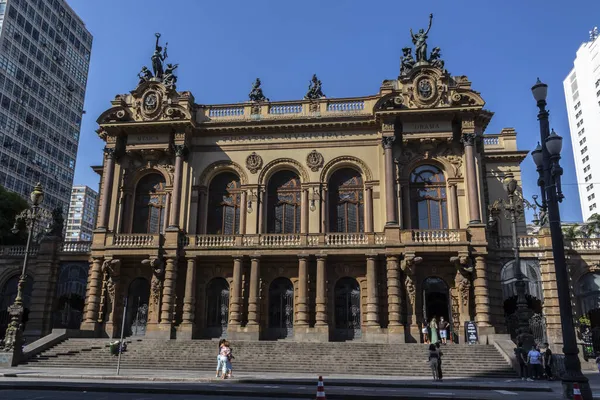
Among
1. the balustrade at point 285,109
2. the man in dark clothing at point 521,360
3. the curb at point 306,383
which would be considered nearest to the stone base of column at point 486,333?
the man in dark clothing at point 521,360

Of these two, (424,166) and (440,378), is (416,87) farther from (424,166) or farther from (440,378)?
(440,378)

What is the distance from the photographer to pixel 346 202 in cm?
3147

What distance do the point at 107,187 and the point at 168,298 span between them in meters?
8.43

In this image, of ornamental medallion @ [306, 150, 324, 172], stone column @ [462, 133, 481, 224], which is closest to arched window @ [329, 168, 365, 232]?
ornamental medallion @ [306, 150, 324, 172]

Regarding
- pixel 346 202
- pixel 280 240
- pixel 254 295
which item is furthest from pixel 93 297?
pixel 346 202

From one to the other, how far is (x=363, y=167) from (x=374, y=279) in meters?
7.22

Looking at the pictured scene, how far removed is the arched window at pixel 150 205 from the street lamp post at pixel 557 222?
2451 cm

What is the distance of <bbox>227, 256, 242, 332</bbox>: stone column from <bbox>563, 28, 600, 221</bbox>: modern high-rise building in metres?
94.5

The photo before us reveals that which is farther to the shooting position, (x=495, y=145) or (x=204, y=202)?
(x=495, y=145)

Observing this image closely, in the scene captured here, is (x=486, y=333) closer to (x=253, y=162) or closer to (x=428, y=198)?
(x=428, y=198)

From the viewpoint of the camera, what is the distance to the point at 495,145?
36.1 meters

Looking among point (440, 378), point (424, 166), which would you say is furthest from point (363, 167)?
point (440, 378)

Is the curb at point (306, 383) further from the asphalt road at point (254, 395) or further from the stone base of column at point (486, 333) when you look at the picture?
the stone base of column at point (486, 333)

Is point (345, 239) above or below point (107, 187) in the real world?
below
